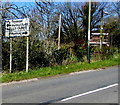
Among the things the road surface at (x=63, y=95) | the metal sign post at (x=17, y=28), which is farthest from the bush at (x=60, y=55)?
the road surface at (x=63, y=95)

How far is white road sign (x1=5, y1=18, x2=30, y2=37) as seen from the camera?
14.4 metres

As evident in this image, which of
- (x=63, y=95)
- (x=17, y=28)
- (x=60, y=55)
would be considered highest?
(x=17, y=28)

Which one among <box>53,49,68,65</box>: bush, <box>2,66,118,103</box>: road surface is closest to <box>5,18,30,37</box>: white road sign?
<box>53,49,68,65</box>: bush

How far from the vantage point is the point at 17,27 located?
575 inches

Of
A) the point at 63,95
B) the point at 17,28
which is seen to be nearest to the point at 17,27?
the point at 17,28

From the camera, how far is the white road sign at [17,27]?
14.4 meters

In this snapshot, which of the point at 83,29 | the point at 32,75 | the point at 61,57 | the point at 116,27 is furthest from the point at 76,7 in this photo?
the point at 32,75

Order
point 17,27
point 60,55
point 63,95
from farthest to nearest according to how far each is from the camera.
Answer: point 60,55 → point 17,27 → point 63,95

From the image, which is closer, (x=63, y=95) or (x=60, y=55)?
(x=63, y=95)

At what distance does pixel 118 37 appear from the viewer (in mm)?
37656

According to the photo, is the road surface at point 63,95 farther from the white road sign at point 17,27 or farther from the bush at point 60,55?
the bush at point 60,55

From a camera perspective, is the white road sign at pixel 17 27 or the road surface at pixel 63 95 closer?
the road surface at pixel 63 95

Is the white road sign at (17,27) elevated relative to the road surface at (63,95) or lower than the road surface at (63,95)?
elevated

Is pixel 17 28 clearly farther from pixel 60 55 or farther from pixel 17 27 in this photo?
pixel 60 55
